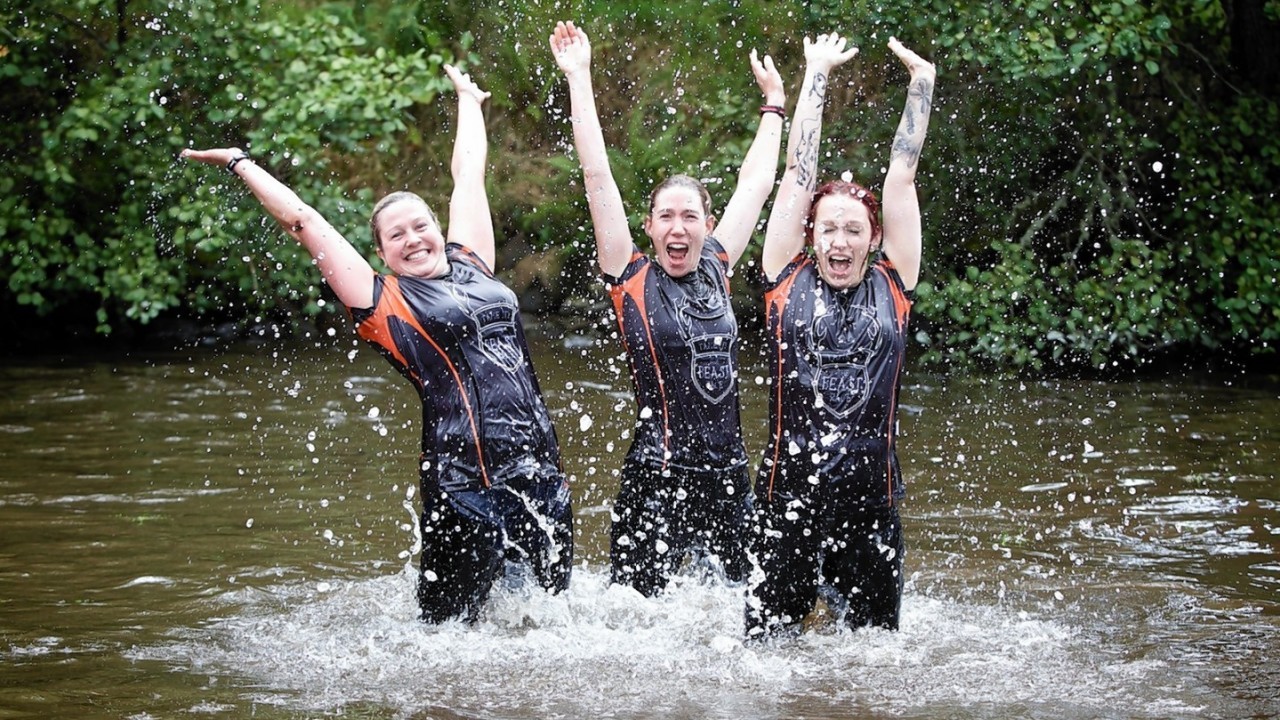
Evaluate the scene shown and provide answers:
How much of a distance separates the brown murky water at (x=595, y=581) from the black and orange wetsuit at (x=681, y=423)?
0.83ft

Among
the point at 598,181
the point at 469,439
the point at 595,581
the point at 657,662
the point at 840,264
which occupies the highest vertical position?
the point at 598,181

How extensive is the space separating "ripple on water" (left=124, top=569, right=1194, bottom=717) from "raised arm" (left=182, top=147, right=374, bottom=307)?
1.20m

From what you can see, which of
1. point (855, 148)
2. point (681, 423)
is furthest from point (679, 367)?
point (855, 148)

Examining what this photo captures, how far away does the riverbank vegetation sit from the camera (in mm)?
12352

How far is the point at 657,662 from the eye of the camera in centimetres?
552

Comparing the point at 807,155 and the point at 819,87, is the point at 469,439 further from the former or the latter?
the point at 819,87

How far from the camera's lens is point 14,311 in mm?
15062

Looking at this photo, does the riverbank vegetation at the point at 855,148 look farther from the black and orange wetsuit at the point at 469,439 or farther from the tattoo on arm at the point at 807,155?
the black and orange wetsuit at the point at 469,439

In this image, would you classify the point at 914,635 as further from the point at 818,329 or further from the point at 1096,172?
the point at 1096,172

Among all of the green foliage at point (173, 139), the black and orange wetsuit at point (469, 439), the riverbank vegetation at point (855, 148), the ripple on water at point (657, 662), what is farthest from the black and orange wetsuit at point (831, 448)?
the green foliage at point (173, 139)

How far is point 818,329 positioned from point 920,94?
99 centimetres

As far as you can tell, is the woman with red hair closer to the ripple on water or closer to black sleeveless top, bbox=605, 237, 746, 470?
the ripple on water

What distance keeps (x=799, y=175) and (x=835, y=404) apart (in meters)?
0.83

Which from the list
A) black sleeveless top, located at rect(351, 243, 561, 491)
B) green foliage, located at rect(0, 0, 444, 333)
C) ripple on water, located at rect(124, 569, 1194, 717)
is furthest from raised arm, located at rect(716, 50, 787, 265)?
green foliage, located at rect(0, 0, 444, 333)
